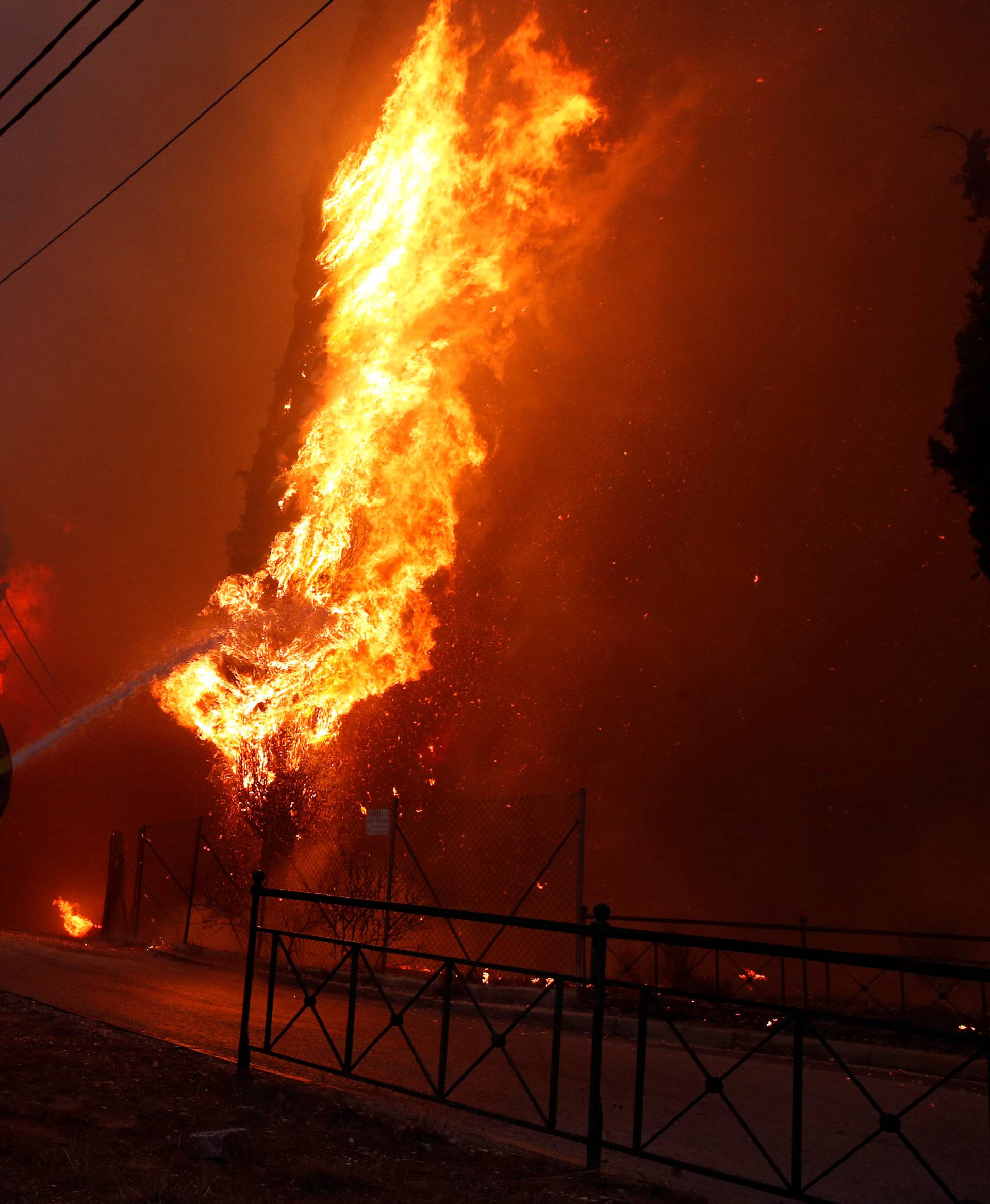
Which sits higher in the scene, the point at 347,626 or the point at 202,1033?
the point at 347,626

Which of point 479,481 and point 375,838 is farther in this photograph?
point 479,481

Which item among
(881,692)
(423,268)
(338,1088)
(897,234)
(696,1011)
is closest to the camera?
(338,1088)

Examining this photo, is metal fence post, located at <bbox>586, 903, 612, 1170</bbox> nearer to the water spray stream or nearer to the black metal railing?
the black metal railing

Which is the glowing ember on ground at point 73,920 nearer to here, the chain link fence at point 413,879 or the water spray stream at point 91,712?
the water spray stream at point 91,712

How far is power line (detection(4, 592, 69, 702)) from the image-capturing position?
101ft

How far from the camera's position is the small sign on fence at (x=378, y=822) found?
11.9 meters

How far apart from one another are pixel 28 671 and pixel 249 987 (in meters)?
29.0

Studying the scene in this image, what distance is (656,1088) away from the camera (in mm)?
6676

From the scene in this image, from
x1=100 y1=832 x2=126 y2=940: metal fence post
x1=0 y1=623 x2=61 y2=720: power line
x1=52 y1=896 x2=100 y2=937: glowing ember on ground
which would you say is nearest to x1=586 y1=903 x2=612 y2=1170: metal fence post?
x1=100 y1=832 x2=126 y2=940: metal fence post

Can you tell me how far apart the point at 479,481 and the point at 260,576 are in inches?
227

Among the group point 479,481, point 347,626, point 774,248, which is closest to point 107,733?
point 347,626

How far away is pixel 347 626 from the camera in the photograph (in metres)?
19.0

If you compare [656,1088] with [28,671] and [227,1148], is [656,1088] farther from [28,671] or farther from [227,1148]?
[28,671]

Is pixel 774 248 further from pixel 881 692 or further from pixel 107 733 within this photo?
pixel 107 733
